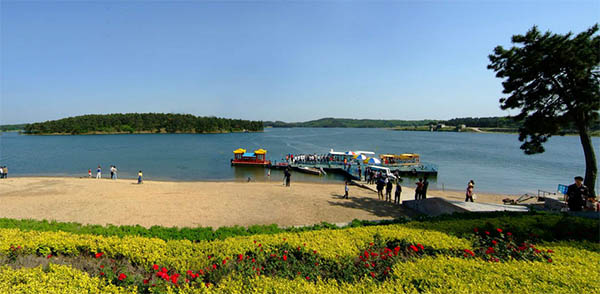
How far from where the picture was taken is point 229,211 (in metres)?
13.0

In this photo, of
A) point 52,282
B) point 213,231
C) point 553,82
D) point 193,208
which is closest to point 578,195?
point 553,82

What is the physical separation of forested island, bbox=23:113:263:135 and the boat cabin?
136971 mm

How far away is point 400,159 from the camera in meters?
40.1

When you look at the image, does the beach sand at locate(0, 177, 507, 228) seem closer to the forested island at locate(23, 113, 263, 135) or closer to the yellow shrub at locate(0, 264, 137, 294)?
the yellow shrub at locate(0, 264, 137, 294)

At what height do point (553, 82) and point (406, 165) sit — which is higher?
point (553, 82)

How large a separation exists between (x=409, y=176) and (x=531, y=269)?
31.0 m

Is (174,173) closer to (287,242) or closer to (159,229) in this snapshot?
(159,229)

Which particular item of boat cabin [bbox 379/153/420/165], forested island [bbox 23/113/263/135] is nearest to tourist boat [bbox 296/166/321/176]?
boat cabin [bbox 379/153/420/165]

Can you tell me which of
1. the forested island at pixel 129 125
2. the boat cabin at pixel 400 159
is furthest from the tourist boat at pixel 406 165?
the forested island at pixel 129 125

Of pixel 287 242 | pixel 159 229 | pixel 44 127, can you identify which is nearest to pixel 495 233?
pixel 287 242

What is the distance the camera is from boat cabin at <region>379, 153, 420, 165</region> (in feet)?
124

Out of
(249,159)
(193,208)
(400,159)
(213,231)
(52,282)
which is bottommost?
(249,159)

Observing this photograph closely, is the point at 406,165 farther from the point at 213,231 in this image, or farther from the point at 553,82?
the point at 213,231

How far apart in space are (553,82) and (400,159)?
29549 millimetres
